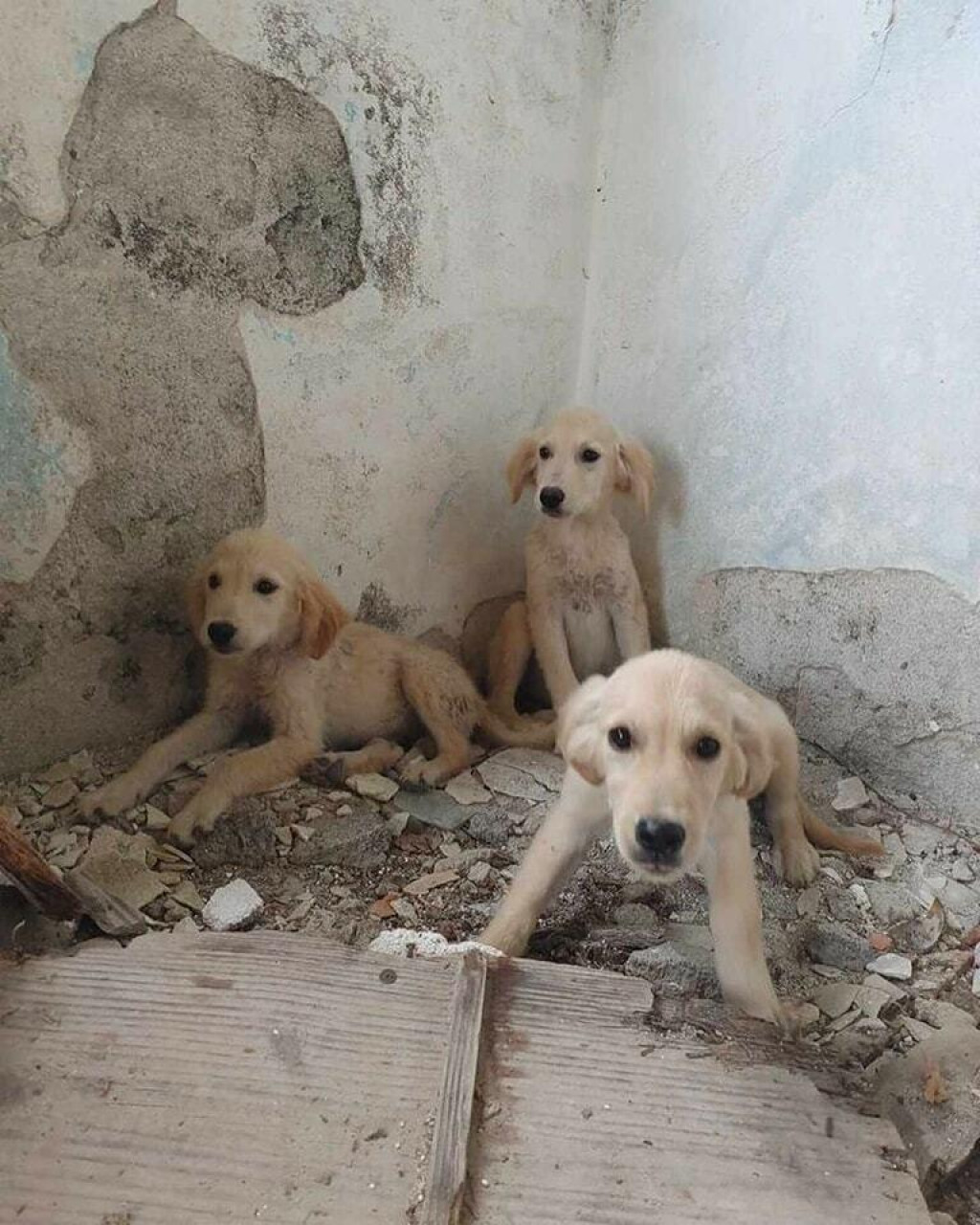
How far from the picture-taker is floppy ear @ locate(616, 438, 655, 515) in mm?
3613

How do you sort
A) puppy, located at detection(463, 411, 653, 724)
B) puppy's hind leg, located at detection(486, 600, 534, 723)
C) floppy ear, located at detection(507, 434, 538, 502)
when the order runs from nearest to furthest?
puppy, located at detection(463, 411, 653, 724) → floppy ear, located at detection(507, 434, 538, 502) → puppy's hind leg, located at detection(486, 600, 534, 723)

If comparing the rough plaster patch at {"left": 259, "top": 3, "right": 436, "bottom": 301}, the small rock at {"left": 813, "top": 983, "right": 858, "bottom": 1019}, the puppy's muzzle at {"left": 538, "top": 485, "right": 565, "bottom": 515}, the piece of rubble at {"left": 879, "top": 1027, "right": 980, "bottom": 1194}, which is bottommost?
the small rock at {"left": 813, "top": 983, "right": 858, "bottom": 1019}

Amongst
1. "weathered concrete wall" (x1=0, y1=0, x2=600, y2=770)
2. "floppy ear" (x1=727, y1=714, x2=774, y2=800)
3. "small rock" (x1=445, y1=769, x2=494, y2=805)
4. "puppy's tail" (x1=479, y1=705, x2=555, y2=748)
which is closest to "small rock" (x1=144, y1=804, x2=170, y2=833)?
"weathered concrete wall" (x1=0, y1=0, x2=600, y2=770)

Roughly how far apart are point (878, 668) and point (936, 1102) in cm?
147

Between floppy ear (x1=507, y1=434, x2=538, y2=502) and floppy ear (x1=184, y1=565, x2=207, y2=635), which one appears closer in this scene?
floppy ear (x1=184, y1=565, x2=207, y2=635)

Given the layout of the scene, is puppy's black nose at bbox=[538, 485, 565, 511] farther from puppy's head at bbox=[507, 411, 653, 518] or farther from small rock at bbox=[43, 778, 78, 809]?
small rock at bbox=[43, 778, 78, 809]

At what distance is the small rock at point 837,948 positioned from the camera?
252 centimetres

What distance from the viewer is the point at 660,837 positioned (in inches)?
75.0

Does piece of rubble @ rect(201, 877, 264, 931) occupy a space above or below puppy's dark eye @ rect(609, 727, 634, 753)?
below

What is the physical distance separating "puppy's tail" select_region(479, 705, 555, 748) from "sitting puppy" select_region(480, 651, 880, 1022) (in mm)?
1122

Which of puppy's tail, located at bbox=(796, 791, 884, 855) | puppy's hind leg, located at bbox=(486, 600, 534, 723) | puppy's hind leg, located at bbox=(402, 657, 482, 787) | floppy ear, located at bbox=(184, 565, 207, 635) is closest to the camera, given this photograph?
puppy's tail, located at bbox=(796, 791, 884, 855)

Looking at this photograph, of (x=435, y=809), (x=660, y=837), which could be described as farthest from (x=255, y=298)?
(x=660, y=837)

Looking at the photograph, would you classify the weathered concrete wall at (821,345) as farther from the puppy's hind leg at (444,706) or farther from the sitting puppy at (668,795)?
the puppy's hind leg at (444,706)

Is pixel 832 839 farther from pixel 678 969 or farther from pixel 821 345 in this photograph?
pixel 821 345
